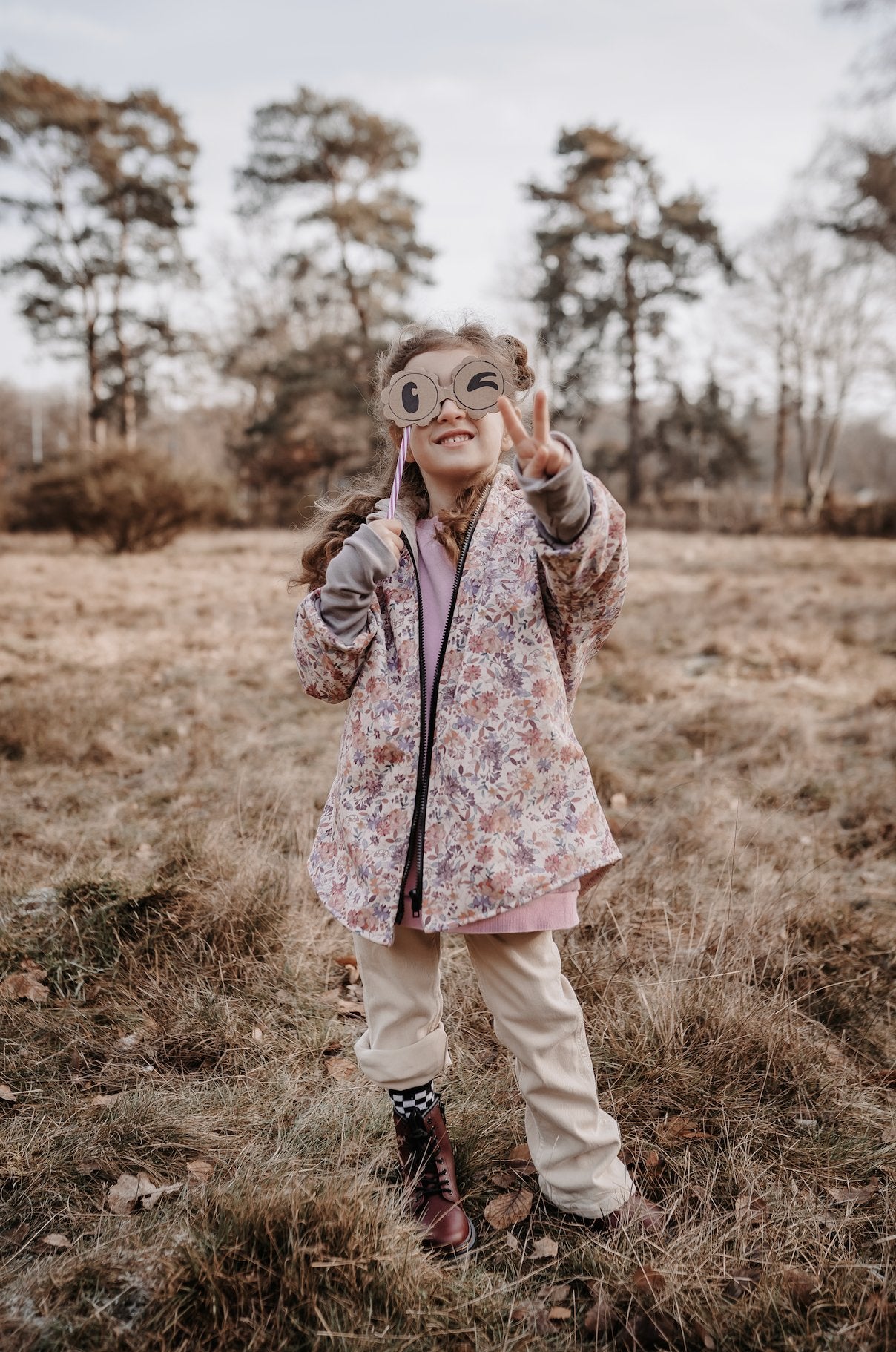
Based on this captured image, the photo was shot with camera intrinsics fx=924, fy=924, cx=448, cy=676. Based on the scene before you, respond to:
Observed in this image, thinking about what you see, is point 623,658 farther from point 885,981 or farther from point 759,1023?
point 759,1023

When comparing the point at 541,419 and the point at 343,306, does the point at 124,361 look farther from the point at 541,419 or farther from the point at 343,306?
the point at 541,419

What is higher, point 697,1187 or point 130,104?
point 130,104

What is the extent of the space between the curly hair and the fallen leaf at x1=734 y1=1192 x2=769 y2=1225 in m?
1.48

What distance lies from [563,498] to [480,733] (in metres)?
0.48

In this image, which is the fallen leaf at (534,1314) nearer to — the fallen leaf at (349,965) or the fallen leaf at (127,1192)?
the fallen leaf at (127,1192)

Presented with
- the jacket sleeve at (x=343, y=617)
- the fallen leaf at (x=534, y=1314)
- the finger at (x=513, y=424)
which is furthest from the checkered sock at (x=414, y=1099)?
the finger at (x=513, y=424)

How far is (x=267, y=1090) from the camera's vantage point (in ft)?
7.65

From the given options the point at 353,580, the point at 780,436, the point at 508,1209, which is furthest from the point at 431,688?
the point at 780,436

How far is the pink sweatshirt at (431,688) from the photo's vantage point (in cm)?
175

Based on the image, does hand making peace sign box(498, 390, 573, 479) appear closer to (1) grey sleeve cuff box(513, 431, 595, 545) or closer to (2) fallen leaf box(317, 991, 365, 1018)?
(1) grey sleeve cuff box(513, 431, 595, 545)

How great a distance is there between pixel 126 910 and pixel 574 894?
5.57 feet

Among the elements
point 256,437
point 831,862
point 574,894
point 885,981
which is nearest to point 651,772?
point 831,862

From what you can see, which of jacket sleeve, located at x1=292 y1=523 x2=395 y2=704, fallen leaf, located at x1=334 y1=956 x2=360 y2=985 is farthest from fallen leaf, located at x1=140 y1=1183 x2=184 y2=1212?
jacket sleeve, located at x1=292 y1=523 x2=395 y2=704

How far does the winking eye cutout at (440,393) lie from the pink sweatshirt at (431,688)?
227mm
